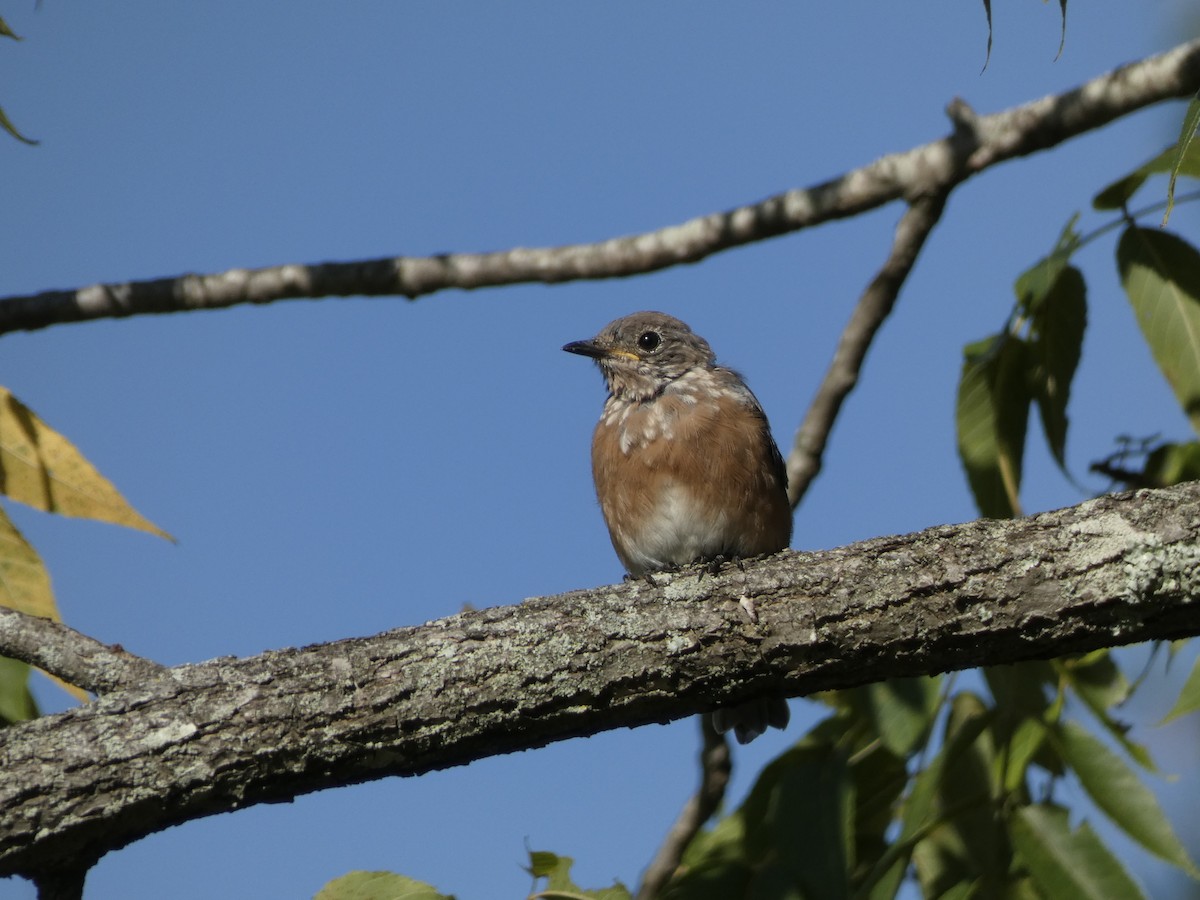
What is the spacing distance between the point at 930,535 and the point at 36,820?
265cm

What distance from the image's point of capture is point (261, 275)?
5449mm

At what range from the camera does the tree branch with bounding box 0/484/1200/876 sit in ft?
10.9

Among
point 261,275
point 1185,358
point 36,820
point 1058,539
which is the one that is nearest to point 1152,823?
point 1058,539

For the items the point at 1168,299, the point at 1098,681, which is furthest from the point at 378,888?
the point at 1168,299

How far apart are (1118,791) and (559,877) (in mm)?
1742

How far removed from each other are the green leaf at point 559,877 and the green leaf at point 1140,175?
9.67 feet

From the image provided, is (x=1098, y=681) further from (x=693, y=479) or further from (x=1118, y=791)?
(x=693, y=479)

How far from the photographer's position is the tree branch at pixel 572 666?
3328 mm

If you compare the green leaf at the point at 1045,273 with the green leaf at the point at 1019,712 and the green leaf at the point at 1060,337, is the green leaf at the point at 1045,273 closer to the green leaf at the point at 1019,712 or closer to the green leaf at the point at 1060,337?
the green leaf at the point at 1060,337

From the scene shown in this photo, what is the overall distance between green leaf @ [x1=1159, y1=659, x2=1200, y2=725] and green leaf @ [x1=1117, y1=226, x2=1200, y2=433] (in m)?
0.85

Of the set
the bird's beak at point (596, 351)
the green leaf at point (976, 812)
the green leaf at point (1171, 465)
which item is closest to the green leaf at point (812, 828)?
the green leaf at point (976, 812)

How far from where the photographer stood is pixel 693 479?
19.1 feet

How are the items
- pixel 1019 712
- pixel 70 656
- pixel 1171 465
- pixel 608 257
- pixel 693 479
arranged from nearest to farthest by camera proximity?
pixel 70 656
pixel 1019 712
pixel 1171 465
pixel 608 257
pixel 693 479

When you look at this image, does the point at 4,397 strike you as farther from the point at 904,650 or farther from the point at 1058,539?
the point at 1058,539
